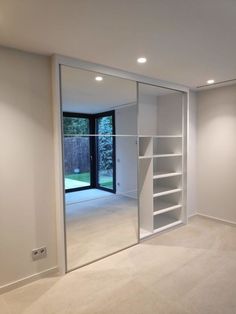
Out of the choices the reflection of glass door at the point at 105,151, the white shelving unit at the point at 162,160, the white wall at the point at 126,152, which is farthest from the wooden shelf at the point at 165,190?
the reflection of glass door at the point at 105,151

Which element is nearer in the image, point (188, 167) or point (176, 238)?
point (176, 238)

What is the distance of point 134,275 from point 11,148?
1944mm

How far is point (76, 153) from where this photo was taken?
289cm

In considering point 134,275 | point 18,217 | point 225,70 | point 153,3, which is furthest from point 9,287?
point 225,70

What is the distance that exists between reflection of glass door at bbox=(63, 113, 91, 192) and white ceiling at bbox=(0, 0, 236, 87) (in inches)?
28.6

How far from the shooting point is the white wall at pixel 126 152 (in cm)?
331

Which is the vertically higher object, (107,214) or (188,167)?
(188,167)

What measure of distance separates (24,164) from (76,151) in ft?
2.11

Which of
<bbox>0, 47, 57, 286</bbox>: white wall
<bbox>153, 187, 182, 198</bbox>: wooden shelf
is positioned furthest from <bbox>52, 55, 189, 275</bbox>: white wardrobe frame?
<bbox>153, 187, 182, 198</bbox>: wooden shelf

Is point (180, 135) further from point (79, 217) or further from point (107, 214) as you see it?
point (79, 217)

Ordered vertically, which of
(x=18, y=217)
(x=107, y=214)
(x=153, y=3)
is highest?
(x=153, y=3)

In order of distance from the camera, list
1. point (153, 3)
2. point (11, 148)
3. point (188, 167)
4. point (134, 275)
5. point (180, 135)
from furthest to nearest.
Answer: point (188, 167) → point (180, 135) → point (134, 275) → point (11, 148) → point (153, 3)

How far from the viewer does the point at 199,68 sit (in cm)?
303

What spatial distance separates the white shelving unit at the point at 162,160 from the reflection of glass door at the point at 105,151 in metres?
0.56
